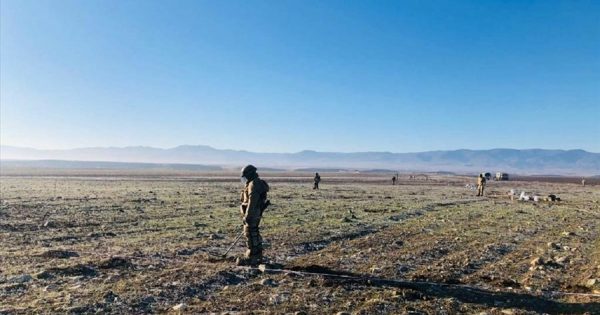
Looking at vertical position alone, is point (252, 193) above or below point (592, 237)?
above

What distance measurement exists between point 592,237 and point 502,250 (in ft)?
20.6

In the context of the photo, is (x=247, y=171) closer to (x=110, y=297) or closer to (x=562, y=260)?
(x=110, y=297)

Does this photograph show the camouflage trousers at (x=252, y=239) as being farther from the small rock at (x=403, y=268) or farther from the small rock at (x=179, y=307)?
the small rock at (x=179, y=307)

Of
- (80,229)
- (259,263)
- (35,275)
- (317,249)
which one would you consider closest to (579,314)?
(259,263)

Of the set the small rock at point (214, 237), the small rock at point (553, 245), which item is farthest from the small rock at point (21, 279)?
the small rock at point (553, 245)

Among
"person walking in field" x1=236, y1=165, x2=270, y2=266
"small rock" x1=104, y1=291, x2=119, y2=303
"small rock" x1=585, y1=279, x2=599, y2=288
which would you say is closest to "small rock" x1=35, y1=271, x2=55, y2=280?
"small rock" x1=104, y1=291, x2=119, y2=303

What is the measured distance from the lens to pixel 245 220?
13219 mm

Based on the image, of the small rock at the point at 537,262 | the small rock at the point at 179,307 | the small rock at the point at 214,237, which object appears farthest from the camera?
the small rock at the point at 214,237

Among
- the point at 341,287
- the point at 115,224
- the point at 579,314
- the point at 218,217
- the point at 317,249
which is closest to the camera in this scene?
the point at 579,314

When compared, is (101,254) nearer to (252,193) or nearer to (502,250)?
(252,193)

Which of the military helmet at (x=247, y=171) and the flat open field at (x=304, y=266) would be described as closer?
the flat open field at (x=304, y=266)

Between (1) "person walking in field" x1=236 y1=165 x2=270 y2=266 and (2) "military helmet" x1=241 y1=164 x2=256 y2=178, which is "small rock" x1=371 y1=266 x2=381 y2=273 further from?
(2) "military helmet" x1=241 y1=164 x2=256 y2=178

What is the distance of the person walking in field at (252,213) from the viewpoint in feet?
42.9

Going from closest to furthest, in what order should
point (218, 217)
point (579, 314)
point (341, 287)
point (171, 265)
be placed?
point (579, 314) < point (341, 287) < point (171, 265) < point (218, 217)
